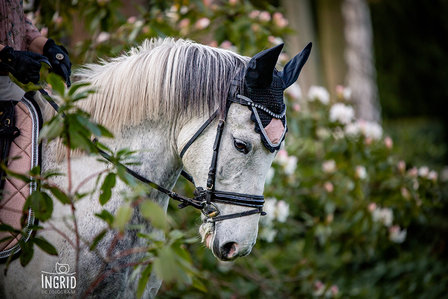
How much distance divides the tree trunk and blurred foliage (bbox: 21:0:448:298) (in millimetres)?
4493

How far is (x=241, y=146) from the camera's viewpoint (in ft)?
6.33

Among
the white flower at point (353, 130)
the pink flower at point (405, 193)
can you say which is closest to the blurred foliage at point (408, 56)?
the white flower at point (353, 130)

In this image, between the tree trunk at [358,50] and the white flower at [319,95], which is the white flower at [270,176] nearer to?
the white flower at [319,95]

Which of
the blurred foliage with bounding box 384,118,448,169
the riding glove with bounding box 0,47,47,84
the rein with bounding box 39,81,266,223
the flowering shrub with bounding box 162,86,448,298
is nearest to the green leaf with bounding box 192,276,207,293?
the rein with bounding box 39,81,266,223

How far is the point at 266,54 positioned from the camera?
188 centimetres

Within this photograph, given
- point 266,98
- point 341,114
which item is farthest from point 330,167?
point 266,98

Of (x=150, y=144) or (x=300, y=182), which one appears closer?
(x=150, y=144)

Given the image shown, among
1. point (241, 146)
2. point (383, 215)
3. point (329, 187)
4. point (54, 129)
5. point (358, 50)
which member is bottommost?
point (383, 215)

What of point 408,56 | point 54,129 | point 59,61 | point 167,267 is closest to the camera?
point 167,267

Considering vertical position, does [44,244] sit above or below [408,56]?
below

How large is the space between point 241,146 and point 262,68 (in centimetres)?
36

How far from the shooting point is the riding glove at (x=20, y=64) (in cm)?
195

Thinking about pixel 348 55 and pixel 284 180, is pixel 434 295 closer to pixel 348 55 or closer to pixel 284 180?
pixel 284 180

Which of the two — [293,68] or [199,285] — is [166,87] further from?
[199,285]
